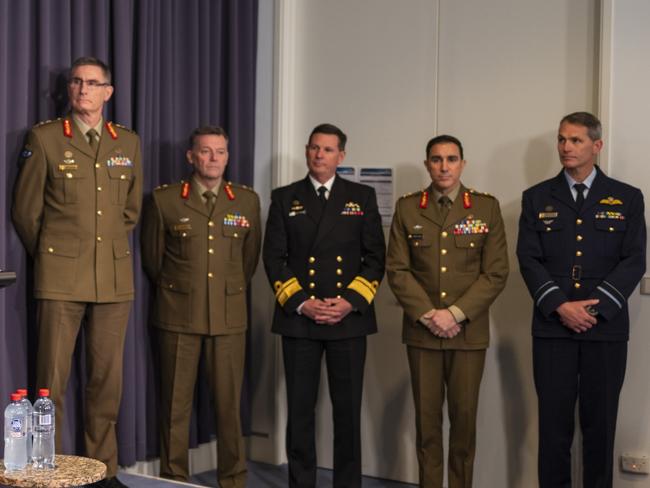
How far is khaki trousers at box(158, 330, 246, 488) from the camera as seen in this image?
4.61 meters

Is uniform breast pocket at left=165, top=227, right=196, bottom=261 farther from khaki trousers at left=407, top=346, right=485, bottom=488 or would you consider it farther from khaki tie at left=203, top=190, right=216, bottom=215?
khaki trousers at left=407, top=346, right=485, bottom=488

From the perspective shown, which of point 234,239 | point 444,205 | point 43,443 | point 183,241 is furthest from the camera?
point 234,239

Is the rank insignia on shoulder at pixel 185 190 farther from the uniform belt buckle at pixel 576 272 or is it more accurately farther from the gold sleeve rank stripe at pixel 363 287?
the uniform belt buckle at pixel 576 272

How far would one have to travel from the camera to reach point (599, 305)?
4.07m

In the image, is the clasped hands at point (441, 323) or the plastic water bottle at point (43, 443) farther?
the clasped hands at point (441, 323)

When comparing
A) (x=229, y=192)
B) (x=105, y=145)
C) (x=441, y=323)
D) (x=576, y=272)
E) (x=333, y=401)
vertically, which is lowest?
(x=333, y=401)

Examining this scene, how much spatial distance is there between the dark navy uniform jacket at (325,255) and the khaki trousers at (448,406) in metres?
0.36

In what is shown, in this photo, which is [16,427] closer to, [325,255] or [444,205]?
[325,255]

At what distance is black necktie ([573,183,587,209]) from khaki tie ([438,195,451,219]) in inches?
22.7

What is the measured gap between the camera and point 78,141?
416cm

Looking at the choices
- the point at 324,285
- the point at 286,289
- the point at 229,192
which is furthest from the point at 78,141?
the point at 324,285

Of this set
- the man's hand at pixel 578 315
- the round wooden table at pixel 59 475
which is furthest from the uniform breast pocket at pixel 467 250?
the round wooden table at pixel 59 475

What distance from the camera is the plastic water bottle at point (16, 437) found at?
3.09 m

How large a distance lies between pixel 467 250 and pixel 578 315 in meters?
0.61
